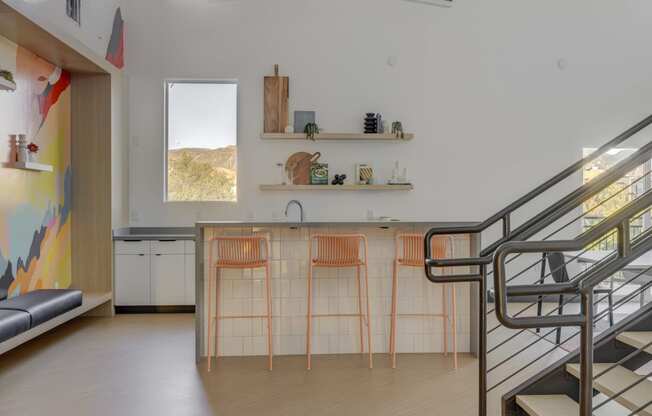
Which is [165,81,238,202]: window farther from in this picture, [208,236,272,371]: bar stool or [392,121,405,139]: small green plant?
[208,236,272,371]: bar stool

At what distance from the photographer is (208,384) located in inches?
138

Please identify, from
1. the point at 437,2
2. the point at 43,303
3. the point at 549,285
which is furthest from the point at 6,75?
the point at 437,2

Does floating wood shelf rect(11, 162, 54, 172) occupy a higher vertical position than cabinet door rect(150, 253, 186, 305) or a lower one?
higher

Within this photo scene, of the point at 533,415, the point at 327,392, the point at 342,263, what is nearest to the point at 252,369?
the point at 327,392

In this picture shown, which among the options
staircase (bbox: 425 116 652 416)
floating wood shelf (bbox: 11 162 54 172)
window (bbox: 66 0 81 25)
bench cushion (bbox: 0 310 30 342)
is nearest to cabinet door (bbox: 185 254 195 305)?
floating wood shelf (bbox: 11 162 54 172)

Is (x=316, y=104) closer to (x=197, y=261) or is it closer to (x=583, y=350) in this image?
(x=197, y=261)

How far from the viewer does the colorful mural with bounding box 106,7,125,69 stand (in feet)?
19.7

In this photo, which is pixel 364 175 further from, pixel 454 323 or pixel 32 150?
pixel 32 150

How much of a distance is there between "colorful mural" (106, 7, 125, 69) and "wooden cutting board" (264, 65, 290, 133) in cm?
182

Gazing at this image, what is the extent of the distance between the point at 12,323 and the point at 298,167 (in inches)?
145

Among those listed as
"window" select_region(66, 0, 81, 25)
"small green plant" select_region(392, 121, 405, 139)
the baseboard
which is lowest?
the baseboard

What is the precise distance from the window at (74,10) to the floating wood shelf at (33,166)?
5.01ft

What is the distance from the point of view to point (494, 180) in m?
6.60

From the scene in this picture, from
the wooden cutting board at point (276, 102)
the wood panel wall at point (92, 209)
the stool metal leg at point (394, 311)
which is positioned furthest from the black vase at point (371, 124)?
the wood panel wall at point (92, 209)
